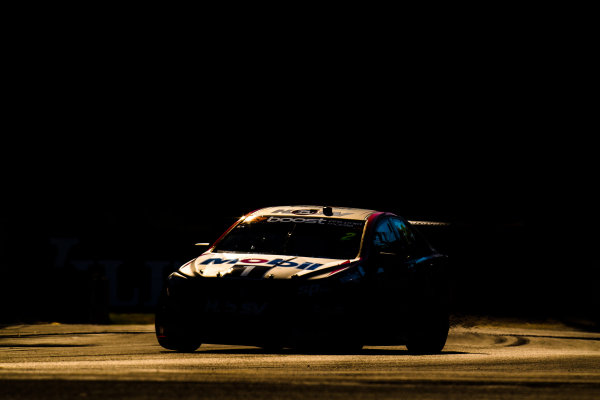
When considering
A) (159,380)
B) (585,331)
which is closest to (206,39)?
(585,331)

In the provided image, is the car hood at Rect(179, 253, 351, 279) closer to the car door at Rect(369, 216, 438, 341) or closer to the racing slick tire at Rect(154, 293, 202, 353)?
the racing slick tire at Rect(154, 293, 202, 353)

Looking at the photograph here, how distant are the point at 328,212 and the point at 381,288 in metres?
1.18

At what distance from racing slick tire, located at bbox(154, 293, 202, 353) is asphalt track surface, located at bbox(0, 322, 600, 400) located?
141 mm

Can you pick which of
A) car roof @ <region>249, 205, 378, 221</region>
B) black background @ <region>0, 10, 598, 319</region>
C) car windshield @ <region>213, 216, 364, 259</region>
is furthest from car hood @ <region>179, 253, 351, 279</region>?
black background @ <region>0, 10, 598, 319</region>

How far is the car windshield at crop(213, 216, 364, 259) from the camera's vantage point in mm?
10695

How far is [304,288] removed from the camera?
9844 millimetres

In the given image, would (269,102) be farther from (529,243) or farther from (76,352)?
(76,352)

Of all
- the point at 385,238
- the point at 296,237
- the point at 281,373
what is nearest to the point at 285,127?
the point at 385,238

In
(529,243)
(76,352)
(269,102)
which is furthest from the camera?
(269,102)

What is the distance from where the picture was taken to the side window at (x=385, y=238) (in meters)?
11.1

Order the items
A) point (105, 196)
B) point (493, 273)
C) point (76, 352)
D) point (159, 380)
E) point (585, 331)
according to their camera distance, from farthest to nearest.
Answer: point (105, 196) → point (493, 273) → point (585, 331) → point (76, 352) → point (159, 380)

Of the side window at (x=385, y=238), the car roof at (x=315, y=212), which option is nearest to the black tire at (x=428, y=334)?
the side window at (x=385, y=238)

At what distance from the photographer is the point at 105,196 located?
2691cm

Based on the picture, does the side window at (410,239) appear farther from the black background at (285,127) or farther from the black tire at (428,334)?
the black background at (285,127)
